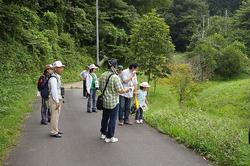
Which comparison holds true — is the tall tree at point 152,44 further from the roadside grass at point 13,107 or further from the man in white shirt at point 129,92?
the man in white shirt at point 129,92

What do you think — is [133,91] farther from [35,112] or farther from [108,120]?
[35,112]

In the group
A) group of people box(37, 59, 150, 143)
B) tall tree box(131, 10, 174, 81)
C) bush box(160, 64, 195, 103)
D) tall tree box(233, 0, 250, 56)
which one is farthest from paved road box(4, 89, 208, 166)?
tall tree box(233, 0, 250, 56)

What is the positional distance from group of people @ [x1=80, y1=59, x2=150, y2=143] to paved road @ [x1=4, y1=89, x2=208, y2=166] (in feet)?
1.48

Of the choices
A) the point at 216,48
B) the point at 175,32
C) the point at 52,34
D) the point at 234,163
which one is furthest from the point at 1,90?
the point at 175,32

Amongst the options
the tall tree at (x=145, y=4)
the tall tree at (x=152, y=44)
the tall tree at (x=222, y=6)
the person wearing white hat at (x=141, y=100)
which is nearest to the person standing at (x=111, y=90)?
the person wearing white hat at (x=141, y=100)

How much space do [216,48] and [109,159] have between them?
5743cm

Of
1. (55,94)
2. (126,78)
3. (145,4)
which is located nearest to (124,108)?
(126,78)

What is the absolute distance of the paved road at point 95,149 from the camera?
8945mm

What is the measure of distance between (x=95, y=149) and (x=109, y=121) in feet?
2.75

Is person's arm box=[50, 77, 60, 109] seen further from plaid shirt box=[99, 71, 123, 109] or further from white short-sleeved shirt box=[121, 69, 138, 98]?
white short-sleeved shirt box=[121, 69, 138, 98]

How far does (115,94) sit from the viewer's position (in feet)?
34.1

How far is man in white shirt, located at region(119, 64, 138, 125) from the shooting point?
13148 millimetres

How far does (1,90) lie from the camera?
19656 mm

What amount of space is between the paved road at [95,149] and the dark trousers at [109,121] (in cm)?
28
